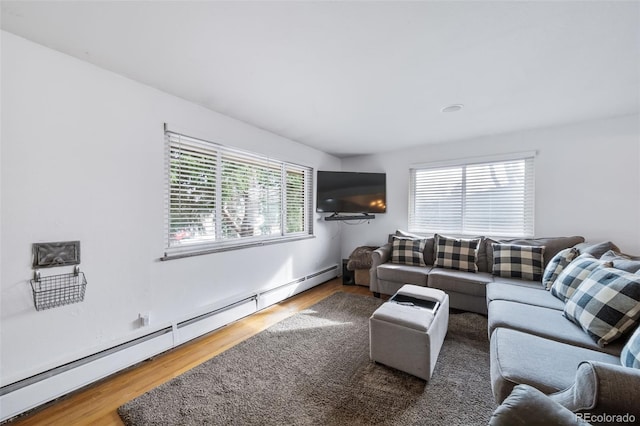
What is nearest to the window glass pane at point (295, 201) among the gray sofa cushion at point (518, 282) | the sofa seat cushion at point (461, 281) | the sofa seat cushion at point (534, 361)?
the sofa seat cushion at point (461, 281)

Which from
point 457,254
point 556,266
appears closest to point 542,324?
point 556,266

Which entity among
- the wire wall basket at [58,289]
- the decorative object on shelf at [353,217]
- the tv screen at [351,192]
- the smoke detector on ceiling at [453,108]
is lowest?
the wire wall basket at [58,289]

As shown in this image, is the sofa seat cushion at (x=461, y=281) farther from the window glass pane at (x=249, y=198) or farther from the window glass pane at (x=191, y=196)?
the window glass pane at (x=191, y=196)

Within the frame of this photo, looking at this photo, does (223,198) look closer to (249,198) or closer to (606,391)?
(249,198)

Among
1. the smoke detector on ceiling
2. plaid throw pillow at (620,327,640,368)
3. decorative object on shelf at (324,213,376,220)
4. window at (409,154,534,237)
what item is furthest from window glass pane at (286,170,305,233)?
plaid throw pillow at (620,327,640,368)

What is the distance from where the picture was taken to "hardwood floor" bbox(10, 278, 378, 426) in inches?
57.1

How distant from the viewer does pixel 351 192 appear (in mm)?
4078

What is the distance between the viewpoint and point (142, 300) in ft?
6.48

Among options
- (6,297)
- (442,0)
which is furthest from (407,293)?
(6,297)

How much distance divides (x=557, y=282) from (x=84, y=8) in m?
3.82

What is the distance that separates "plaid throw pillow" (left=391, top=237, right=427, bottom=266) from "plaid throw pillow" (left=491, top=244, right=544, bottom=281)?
0.85 m

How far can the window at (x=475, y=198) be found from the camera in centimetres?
324

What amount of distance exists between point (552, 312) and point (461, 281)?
3.23 ft

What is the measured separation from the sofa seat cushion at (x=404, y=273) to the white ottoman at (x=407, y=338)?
1.07m
